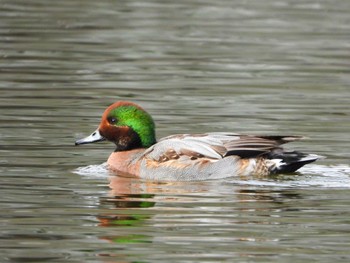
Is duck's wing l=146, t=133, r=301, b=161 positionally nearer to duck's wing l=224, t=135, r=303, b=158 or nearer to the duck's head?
duck's wing l=224, t=135, r=303, b=158

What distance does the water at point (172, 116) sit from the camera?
985 centimetres

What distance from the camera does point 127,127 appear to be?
1289cm

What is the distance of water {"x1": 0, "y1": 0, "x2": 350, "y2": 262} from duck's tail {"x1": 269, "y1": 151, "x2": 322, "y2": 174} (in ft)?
0.45

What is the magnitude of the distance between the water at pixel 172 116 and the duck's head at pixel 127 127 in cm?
35

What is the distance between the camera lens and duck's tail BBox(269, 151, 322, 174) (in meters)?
12.2

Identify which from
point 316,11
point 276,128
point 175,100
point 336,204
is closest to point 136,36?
point 316,11

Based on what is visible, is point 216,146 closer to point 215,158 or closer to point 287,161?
point 215,158

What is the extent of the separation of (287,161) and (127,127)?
151 cm

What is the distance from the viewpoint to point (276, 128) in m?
14.7

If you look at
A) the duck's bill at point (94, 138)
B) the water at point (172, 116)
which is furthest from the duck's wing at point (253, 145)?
the duck's bill at point (94, 138)

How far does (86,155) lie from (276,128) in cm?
215

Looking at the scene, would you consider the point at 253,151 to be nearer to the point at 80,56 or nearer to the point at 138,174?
the point at 138,174

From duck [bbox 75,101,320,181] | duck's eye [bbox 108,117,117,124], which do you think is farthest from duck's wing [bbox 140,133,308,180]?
duck's eye [bbox 108,117,117,124]

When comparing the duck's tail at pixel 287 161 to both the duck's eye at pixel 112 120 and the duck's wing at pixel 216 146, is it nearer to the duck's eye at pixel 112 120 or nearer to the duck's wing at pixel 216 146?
the duck's wing at pixel 216 146
